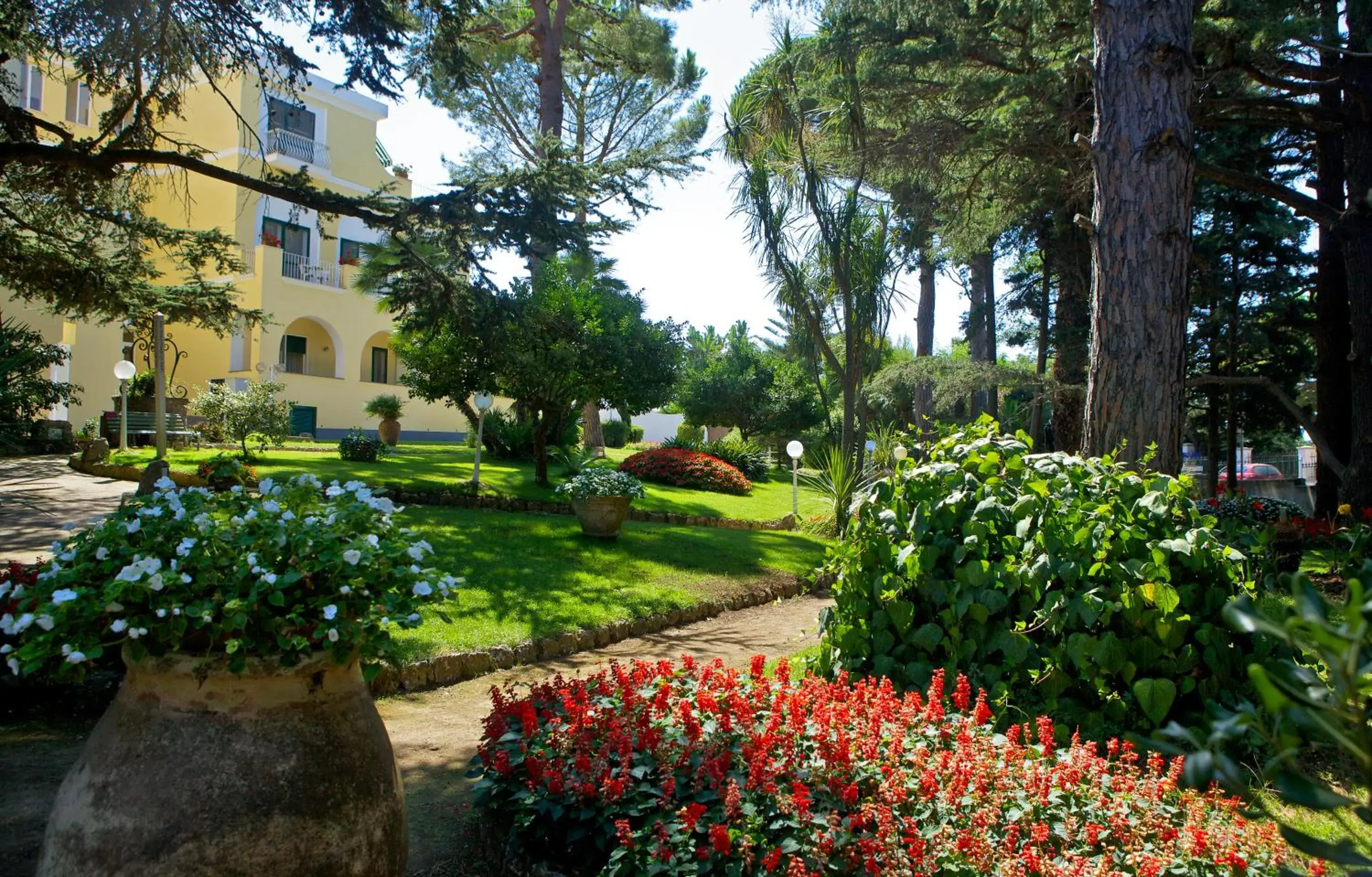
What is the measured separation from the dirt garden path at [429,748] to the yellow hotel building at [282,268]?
60.1 ft

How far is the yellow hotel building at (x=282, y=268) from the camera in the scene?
70.9 ft

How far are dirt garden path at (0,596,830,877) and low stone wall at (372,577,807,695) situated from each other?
8 centimetres

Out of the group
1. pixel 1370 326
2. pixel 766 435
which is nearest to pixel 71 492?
pixel 1370 326

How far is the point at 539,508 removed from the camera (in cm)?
1305

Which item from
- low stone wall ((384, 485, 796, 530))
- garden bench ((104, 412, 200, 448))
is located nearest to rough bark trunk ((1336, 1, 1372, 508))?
low stone wall ((384, 485, 796, 530))

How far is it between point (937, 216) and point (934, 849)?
36.9 feet

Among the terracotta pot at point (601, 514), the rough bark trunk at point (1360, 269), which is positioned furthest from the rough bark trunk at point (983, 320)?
the terracotta pot at point (601, 514)

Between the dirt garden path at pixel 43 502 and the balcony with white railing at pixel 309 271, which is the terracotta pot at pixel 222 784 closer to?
the dirt garden path at pixel 43 502

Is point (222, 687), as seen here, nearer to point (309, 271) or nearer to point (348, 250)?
point (309, 271)

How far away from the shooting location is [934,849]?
2.48 metres

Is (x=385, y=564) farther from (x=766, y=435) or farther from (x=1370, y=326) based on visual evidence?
(x=766, y=435)

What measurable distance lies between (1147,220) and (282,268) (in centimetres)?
2312

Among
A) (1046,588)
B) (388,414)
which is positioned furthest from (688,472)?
(1046,588)

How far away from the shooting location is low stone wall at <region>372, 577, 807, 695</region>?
17.6ft
